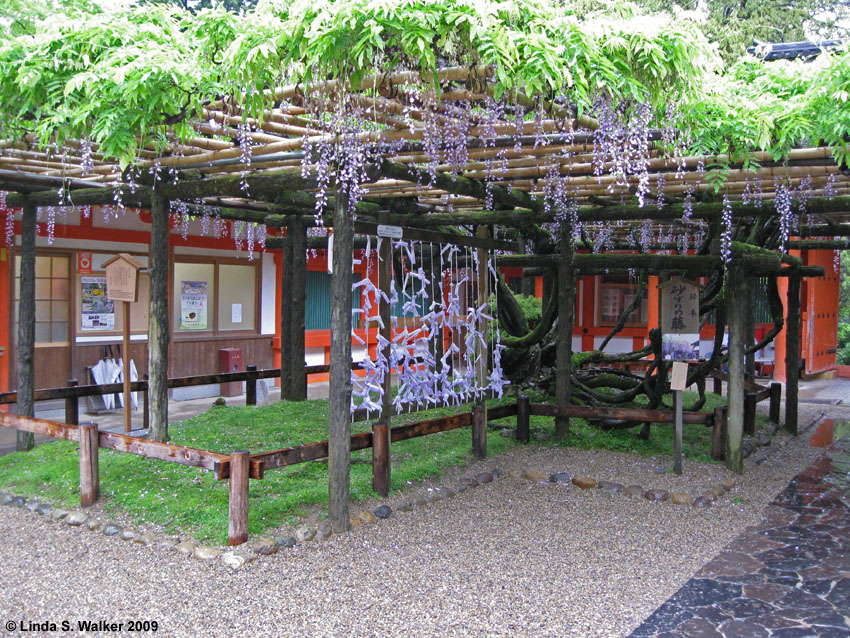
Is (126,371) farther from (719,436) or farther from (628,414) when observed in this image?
(719,436)

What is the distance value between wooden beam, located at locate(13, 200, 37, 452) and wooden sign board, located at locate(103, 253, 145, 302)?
93 centimetres

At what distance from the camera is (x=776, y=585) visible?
4.12 m

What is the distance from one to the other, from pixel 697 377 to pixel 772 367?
7272mm

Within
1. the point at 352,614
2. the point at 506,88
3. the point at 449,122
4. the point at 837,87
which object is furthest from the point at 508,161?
the point at 352,614

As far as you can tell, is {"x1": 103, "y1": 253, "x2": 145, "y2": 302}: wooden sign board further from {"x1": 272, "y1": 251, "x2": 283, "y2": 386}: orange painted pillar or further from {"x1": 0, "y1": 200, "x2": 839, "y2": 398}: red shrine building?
{"x1": 272, "y1": 251, "x2": 283, "y2": 386}: orange painted pillar

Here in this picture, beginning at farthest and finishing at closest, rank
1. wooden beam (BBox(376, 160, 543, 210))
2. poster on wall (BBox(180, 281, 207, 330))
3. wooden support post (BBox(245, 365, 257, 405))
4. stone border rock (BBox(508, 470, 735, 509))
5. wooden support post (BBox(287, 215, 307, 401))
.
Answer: poster on wall (BBox(180, 281, 207, 330)) → wooden support post (BBox(245, 365, 257, 405)) → wooden support post (BBox(287, 215, 307, 401)) → stone border rock (BBox(508, 470, 735, 509)) → wooden beam (BBox(376, 160, 543, 210))

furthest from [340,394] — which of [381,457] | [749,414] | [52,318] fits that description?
[52,318]

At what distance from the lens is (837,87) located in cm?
417

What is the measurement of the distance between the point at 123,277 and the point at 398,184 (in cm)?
246

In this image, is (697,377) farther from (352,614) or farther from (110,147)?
(110,147)

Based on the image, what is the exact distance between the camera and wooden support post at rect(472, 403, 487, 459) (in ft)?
21.4

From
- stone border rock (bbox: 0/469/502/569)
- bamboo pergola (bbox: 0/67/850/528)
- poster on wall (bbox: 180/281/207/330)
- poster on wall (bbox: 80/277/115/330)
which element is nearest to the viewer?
stone border rock (bbox: 0/469/502/569)

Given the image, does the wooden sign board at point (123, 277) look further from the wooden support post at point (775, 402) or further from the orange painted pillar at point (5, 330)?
the wooden support post at point (775, 402)

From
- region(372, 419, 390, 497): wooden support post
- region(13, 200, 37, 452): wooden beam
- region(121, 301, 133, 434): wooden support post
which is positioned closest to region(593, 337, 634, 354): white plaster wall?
region(372, 419, 390, 497): wooden support post
